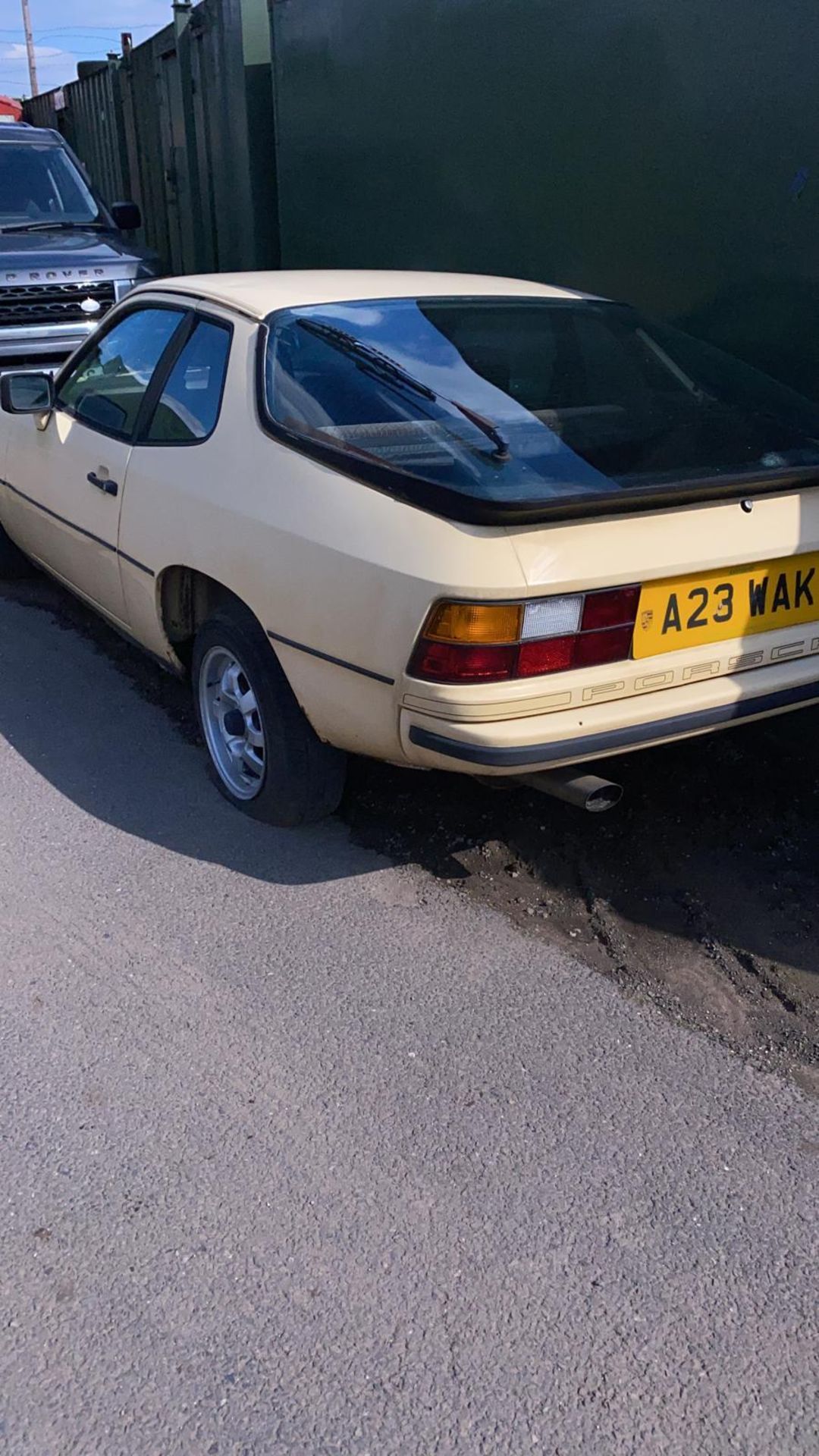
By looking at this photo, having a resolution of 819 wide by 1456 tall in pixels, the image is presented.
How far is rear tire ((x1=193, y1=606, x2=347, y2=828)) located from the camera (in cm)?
357

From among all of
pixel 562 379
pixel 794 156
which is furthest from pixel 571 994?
pixel 794 156

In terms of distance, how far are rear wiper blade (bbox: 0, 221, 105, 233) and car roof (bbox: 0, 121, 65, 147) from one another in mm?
1031

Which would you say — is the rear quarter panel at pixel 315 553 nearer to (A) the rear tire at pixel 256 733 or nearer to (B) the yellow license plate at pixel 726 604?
(A) the rear tire at pixel 256 733

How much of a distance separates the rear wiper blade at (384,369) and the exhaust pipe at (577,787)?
0.88 m

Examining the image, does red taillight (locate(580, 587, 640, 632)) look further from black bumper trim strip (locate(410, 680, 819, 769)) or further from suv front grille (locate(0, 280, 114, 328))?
suv front grille (locate(0, 280, 114, 328))

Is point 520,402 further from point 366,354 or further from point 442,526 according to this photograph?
point 442,526

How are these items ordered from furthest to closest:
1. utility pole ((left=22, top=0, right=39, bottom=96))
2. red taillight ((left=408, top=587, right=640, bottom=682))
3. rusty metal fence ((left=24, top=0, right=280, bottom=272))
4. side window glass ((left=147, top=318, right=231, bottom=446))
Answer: utility pole ((left=22, top=0, right=39, bottom=96))
rusty metal fence ((left=24, top=0, right=280, bottom=272))
side window glass ((left=147, top=318, right=231, bottom=446))
red taillight ((left=408, top=587, right=640, bottom=682))

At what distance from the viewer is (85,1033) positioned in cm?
294

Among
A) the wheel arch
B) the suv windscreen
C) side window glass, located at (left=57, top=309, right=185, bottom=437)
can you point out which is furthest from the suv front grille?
the wheel arch

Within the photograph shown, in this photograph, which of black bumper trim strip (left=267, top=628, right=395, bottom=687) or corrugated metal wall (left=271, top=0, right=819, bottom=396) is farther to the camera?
corrugated metal wall (left=271, top=0, right=819, bottom=396)

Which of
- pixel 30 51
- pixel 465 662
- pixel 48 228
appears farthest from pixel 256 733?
pixel 30 51

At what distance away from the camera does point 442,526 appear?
2932 mm

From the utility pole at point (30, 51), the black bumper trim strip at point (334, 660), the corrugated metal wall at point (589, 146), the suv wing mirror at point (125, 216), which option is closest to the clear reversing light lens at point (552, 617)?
the black bumper trim strip at point (334, 660)

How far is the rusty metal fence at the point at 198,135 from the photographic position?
984cm
